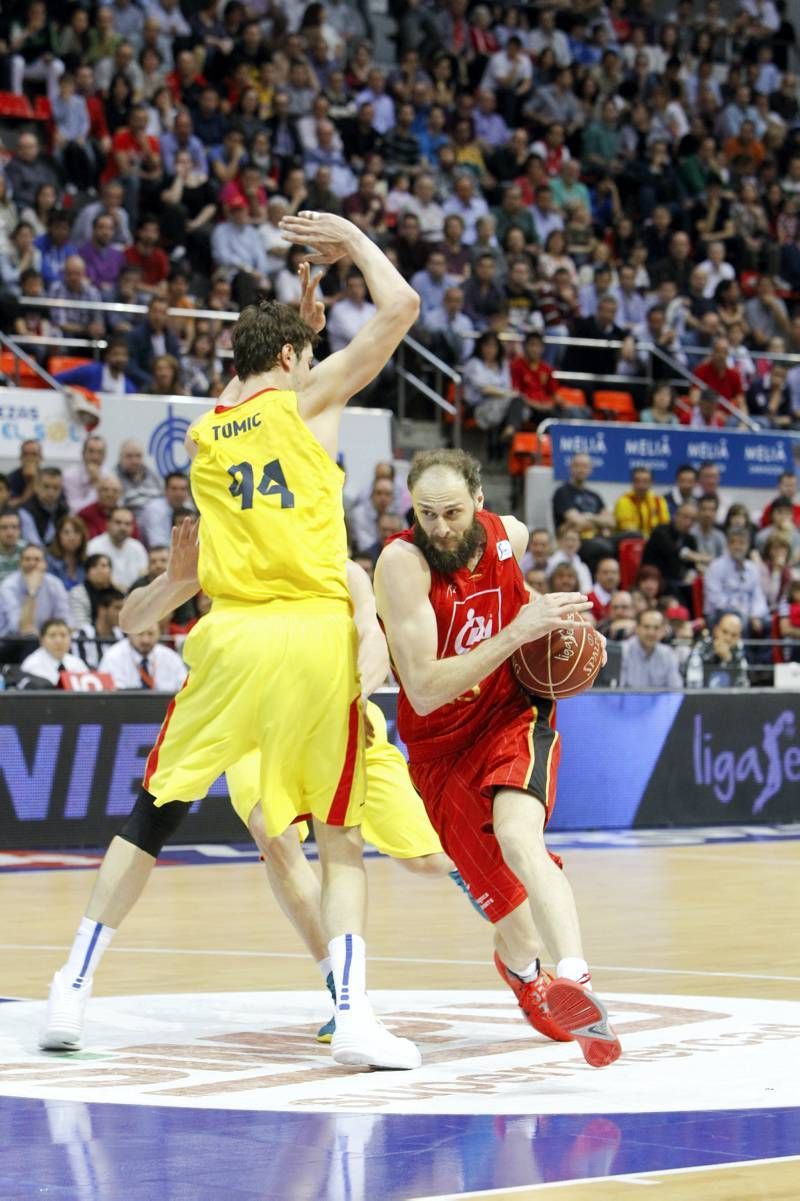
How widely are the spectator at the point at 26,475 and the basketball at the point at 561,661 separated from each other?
32.0 feet

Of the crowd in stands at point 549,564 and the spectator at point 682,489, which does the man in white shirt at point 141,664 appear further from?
the spectator at point 682,489

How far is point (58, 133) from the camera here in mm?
19094

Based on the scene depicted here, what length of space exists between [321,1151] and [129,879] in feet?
5.39

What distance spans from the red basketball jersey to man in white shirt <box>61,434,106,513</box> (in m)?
9.80

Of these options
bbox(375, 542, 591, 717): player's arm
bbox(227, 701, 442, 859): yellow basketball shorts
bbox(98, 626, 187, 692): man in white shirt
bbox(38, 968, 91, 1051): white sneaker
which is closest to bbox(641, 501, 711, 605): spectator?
bbox(98, 626, 187, 692): man in white shirt

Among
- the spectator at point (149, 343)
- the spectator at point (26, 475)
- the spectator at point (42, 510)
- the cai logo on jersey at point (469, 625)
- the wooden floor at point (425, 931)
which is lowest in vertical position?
the wooden floor at point (425, 931)

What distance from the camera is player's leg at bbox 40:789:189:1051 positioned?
6082 mm

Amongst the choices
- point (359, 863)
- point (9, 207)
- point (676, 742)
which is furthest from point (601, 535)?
point (359, 863)

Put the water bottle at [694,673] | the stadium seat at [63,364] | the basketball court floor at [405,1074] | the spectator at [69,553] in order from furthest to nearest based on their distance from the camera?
the stadium seat at [63,364] → the water bottle at [694,673] → the spectator at [69,553] → the basketball court floor at [405,1074]

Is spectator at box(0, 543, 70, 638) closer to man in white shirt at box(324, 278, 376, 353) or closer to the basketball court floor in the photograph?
the basketball court floor

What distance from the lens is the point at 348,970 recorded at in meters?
5.82

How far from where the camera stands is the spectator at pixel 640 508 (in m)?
19.0

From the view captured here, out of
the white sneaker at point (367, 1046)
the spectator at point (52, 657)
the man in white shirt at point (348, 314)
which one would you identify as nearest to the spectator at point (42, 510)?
the spectator at point (52, 657)

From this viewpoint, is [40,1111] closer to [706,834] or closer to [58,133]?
[706,834]
